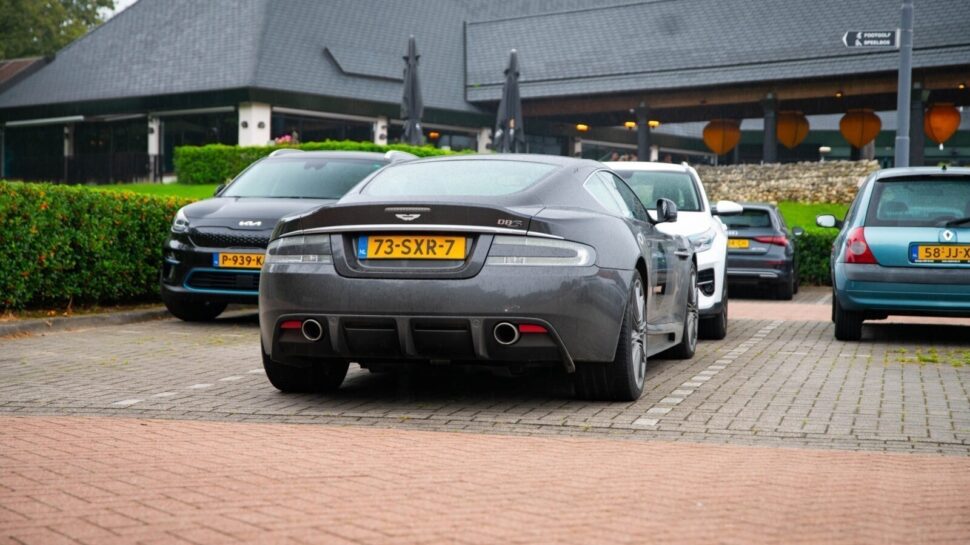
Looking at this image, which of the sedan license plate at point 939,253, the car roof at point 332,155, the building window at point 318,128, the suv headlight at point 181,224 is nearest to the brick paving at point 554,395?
the sedan license plate at point 939,253

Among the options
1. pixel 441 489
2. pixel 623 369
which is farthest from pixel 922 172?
pixel 441 489

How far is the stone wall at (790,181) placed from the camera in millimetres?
33406

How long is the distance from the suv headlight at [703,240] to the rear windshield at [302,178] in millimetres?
3638

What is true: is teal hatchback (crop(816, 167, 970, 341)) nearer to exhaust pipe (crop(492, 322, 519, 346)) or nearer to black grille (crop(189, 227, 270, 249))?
black grille (crop(189, 227, 270, 249))

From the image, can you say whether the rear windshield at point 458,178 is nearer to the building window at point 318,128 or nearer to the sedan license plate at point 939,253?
the sedan license plate at point 939,253

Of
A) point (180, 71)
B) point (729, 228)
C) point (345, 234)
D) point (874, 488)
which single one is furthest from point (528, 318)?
point (180, 71)

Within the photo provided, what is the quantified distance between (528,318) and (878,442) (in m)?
1.87

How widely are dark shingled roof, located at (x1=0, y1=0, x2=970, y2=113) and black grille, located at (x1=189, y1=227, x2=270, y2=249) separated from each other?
1164 inches

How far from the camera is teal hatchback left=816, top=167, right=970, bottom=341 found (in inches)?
446

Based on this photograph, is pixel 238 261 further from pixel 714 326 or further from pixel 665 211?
pixel 665 211

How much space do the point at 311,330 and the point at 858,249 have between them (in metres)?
6.34

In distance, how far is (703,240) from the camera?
1223 cm

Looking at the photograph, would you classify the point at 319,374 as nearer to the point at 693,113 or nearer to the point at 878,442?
the point at 878,442

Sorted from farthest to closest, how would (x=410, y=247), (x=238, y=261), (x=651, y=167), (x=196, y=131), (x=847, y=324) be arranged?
1. (x=196, y=131)
2. (x=651, y=167)
3. (x=238, y=261)
4. (x=847, y=324)
5. (x=410, y=247)
